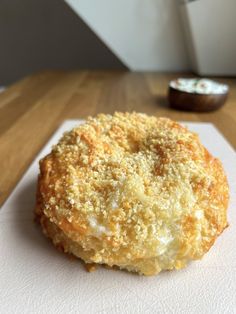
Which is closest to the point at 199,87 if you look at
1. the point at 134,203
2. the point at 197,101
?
the point at 197,101

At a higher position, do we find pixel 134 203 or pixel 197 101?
pixel 134 203

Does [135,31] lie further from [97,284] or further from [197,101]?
[97,284]

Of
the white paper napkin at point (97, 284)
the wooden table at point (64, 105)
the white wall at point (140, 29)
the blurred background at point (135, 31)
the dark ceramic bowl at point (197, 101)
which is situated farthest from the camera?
the white wall at point (140, 29)

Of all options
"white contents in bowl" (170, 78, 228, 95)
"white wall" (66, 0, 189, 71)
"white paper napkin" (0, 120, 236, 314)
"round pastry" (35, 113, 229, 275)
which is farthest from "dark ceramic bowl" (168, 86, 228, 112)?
"white wall" (66, 0, 189, 71)

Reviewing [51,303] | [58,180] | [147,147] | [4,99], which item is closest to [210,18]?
[4,99]

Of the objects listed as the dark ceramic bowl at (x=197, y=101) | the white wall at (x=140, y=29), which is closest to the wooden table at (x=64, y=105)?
the dark ceramic bowl at (x=197, y=101)

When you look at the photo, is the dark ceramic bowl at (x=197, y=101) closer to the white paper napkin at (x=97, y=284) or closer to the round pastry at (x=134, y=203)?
the round pastry at (x=134, y=203)

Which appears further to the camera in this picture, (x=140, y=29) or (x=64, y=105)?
(x=140, y=29)

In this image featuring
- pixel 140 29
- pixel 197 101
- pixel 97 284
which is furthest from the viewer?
pixel 140 29
